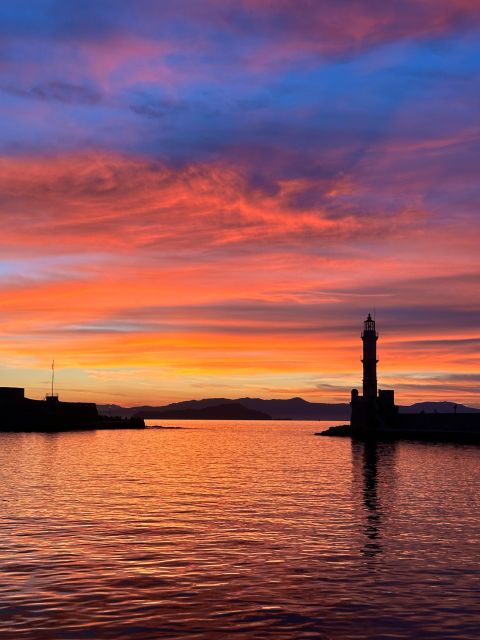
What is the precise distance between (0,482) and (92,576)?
113 ft

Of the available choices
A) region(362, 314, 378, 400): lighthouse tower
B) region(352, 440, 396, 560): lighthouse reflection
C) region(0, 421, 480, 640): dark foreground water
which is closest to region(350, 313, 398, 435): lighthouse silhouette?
region(362, 314, 378, 400): lighthouse tower

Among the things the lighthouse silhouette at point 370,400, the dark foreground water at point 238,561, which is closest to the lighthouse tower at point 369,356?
the lighthouse silhouette at point 370,400

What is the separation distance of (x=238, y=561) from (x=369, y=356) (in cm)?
11105

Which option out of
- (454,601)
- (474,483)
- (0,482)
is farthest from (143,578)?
(474,483)

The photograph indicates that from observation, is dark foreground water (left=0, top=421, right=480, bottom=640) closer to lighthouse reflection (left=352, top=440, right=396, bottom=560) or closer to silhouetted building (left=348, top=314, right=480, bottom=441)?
lighthouse reflection (left=352, top=440, right=396, bottom=560)

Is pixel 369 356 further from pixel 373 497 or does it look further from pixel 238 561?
pixel 238 561

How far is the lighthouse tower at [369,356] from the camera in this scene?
442ft

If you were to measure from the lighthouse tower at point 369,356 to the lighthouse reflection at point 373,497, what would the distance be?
149 ft

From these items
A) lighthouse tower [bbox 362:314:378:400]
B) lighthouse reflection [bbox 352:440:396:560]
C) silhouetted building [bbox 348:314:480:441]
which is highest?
lighthouse tower [bbox 362:314:378:400]

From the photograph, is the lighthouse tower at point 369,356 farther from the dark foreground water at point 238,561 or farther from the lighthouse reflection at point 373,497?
the dark foreground water at point 238,561

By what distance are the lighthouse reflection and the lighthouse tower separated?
45492 millimetres

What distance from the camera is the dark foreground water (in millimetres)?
18547

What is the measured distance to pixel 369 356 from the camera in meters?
135

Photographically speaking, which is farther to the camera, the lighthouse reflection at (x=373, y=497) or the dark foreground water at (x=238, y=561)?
the lighthouse reflection at (x=373, y=497)
